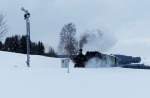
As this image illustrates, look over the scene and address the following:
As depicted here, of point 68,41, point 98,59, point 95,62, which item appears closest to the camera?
point 95,62

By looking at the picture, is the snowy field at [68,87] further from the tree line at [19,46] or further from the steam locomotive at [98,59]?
the tree line at [19,46]

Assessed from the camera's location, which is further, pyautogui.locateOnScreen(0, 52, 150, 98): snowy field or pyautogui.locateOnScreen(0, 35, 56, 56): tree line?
pyautogui.locateOnScreen(0, 35, 56, 56): tree line

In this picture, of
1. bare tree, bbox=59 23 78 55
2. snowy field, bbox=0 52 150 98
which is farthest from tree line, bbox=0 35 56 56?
snowy field, bbox=0 52 150 98

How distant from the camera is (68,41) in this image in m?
68.0

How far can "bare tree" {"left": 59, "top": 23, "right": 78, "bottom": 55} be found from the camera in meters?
64.1

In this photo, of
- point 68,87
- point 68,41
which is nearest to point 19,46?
point 68,41

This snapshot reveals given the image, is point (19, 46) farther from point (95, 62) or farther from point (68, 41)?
point (95, 62)

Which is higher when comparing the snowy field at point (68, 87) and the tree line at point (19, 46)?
the tree line at point (19, 46)

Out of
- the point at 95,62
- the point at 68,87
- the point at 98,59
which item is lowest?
the point at 68,87

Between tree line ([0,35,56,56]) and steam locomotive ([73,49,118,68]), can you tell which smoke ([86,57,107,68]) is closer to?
steam locomotive ([73,49,118,68])

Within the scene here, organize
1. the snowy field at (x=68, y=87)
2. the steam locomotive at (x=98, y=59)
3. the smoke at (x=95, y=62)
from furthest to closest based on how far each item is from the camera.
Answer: the steam locomotive at (x=98, y=59) → the smoke at (x=95, y=62) → the snowy field at (x=68, y=87)

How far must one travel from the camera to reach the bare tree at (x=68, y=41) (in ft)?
210

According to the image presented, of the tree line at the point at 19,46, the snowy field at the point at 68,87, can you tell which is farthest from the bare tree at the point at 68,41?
the snowy field at the point at 68,87

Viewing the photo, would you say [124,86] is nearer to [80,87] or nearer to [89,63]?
[80,87]
